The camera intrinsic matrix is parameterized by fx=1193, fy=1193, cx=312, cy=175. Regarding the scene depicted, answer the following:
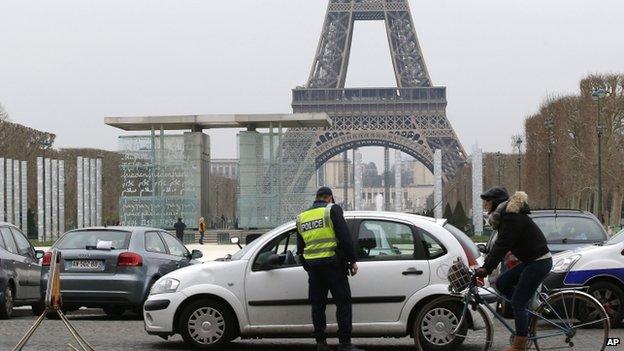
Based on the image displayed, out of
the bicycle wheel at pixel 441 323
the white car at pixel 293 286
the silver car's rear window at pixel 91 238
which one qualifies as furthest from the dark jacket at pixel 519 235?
the silver car's rear window at pixel 91 238

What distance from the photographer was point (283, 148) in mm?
53531

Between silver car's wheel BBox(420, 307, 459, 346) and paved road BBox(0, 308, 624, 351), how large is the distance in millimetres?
759

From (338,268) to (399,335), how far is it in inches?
39.2

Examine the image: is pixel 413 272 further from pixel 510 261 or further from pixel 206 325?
pixel 510 261

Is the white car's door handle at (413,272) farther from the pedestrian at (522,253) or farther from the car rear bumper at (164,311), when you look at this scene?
the car rear bumper at (164,311)

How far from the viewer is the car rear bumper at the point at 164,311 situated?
10.9 metres

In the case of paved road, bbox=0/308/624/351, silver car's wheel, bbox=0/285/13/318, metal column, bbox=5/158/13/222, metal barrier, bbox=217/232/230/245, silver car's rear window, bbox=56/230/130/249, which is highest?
metal column, bbox=5/158/13/222

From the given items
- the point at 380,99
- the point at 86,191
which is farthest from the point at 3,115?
the point at 380,99

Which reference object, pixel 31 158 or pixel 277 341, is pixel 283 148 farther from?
pixel 277 341

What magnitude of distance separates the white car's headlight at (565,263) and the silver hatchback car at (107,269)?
4.83m

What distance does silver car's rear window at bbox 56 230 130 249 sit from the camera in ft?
48.2

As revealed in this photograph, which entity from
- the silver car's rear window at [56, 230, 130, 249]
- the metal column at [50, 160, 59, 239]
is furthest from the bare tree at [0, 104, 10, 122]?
the silver car's rear window at [56, 230, 130, 249]

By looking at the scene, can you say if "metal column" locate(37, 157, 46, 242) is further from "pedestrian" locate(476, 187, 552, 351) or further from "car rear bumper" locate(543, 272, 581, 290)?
"pedestrian" locate(476, 187, 552, 351)

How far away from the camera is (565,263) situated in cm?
1301
